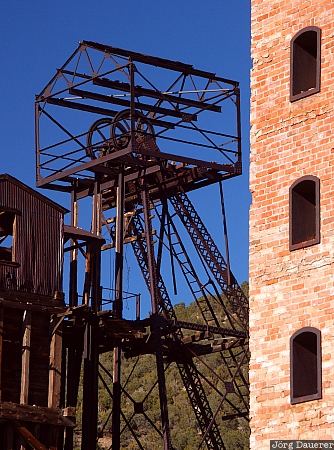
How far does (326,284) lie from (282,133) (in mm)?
4028

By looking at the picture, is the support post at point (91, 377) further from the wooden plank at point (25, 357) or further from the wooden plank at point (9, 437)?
the wooden plank at point (9, 437)

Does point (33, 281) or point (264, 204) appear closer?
point (264, 204)

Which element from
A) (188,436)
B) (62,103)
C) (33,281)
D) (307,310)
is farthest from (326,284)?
(188,436)

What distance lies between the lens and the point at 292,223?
1266 inches

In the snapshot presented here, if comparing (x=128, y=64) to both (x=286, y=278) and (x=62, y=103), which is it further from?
(x=286, y=278)

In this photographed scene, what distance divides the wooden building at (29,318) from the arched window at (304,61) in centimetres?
1250

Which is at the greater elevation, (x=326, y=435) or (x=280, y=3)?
(x=280, y=3)

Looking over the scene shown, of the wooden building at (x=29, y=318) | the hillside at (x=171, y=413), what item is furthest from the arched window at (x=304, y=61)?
the hillside at (x=171, y=413)

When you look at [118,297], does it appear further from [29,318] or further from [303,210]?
[303,210]

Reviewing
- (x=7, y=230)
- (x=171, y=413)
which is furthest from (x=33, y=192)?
(x=171, y=413)

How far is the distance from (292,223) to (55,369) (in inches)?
507

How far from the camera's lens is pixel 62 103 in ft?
156

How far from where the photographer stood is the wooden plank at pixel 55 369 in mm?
42375

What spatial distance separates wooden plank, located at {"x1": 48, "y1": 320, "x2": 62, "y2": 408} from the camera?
139 ft
